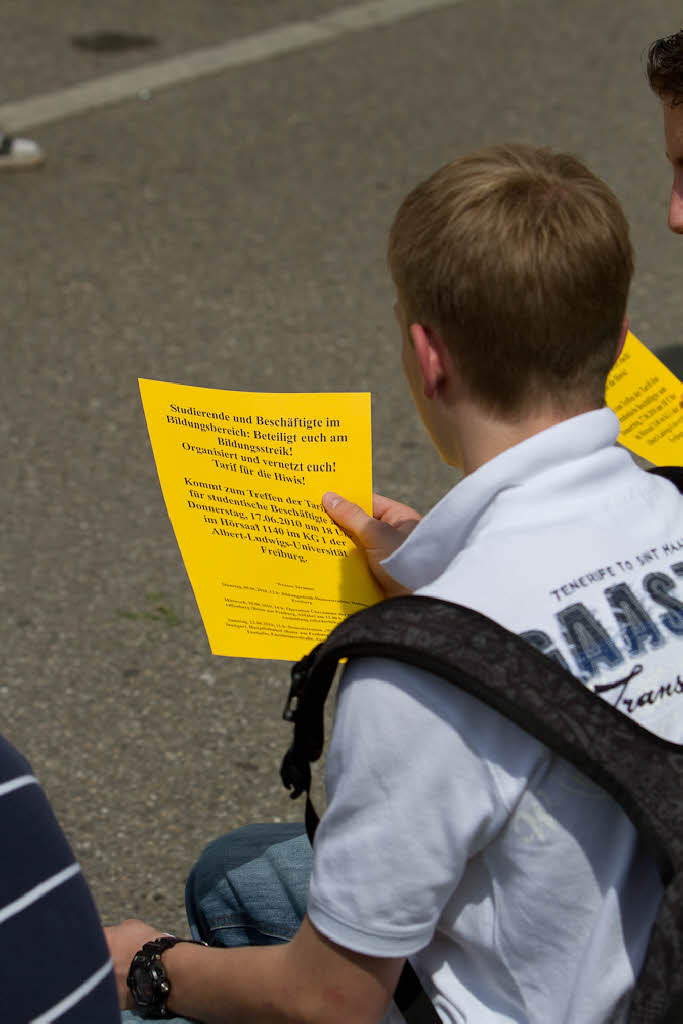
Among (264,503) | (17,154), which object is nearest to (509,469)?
(264,503)

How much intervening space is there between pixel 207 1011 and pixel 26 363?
3184 mm

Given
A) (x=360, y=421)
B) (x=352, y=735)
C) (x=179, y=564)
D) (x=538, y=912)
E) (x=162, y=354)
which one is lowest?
(x=179, y=564)

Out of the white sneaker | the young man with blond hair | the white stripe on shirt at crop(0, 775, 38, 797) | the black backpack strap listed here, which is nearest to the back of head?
the young man with blond hair

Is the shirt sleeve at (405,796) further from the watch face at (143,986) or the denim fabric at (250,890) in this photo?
the denim fabric at (250,890)

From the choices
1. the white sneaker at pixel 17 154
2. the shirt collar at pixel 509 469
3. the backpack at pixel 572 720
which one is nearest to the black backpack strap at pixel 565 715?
the backpack at pixel 572 720

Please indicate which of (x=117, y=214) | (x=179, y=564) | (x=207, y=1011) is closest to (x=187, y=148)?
(x=117, y=214)

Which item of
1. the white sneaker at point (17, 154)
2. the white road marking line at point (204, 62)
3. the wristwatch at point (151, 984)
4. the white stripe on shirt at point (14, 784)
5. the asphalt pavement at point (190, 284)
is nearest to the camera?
the white stripe on shirt at point (14, 784)

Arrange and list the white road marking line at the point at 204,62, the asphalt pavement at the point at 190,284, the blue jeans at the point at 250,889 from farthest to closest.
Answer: the white road marking line at the point at 204,62
the asphalt pavement at the point at 190,284
the blue jeans at the point at 250,889

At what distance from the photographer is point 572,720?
1053 millimetres

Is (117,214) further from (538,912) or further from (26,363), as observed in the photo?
(538,912)

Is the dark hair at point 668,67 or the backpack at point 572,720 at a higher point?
the dark hair at point 668,67

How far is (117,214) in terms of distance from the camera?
524 cm

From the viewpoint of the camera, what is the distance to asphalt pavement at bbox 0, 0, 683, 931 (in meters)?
2.84

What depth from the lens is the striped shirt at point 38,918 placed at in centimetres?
100
